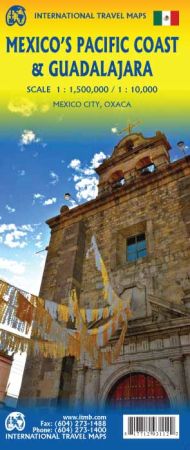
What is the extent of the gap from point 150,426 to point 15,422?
2.02m

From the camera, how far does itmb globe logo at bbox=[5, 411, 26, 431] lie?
461 centimetres

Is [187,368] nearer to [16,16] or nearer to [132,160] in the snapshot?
[16,16]

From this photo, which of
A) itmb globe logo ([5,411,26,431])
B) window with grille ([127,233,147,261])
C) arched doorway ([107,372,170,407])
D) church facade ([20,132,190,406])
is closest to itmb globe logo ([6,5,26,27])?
church facade ([20,132,190,406])

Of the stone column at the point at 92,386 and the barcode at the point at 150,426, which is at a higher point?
the stone column at the point at 92,386

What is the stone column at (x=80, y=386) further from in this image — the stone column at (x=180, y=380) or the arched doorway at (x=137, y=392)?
the stone column at (x=180, y=380)

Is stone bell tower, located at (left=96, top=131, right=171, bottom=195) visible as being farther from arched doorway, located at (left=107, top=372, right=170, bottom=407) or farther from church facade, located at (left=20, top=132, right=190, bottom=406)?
arched doorway, located at (left=107, top=372, right=170, bottom=407)

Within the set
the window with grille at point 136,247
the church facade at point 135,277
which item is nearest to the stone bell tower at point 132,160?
the church facade at point 135,277

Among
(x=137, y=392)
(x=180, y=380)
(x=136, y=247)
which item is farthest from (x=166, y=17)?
(x=137, y=392)

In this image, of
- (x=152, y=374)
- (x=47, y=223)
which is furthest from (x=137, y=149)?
(x=152, y=374)

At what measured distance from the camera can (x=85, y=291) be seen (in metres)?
10.0

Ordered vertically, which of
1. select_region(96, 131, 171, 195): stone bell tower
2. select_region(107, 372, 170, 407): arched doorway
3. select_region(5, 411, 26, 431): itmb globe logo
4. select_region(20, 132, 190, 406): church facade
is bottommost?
select_region(5, 411, 26, 431): itmb globe logo

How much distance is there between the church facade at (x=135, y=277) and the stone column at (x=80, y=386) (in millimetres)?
23

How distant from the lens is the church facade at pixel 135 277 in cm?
696

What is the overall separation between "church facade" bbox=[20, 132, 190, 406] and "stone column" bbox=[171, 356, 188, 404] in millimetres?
18
